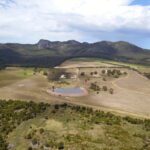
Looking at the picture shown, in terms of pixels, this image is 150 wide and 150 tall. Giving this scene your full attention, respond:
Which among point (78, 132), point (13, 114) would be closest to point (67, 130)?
point (78, 132)

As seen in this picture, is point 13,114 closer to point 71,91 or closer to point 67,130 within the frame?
point 67,130

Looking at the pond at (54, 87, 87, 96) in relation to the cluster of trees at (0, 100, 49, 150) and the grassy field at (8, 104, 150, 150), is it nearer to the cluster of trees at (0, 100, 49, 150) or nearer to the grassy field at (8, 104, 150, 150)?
the cluster of trees at (0, 100, 49, 150)

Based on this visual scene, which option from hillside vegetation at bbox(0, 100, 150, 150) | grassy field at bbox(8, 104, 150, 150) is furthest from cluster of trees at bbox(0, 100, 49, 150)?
grassy field at bbox(8, 104, 150, 150)

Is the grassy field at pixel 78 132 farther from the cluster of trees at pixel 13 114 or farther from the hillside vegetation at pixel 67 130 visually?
the cluster of trees at pixel 13 114

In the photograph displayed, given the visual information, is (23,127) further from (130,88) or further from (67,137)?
(130,88)

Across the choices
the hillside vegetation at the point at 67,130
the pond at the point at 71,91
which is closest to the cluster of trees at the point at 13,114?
the hillside vegetation at the point at 67,130

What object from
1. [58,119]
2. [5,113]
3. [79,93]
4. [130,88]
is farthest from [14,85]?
[58,119]

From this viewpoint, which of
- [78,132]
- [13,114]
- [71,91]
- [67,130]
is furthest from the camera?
[71,91]
